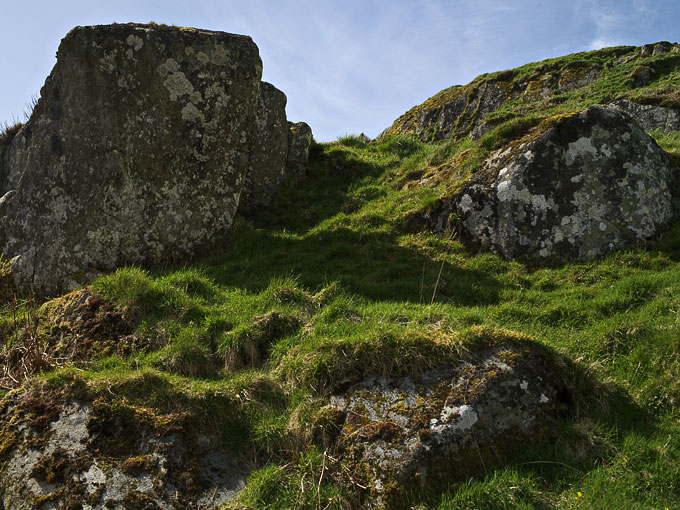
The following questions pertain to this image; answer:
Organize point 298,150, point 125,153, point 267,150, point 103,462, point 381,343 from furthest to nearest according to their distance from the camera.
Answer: point 298,150 → point 267,150 → point 125,153 → point 381,343 → point 103,462

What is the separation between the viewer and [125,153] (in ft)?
29.0

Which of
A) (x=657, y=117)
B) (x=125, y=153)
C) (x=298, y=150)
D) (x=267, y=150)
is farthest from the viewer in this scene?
(x=298, y=150)

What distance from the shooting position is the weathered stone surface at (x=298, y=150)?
13297 millimetres

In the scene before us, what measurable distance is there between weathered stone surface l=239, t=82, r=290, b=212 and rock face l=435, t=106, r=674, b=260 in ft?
17.5

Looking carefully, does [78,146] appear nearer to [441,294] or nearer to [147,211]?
[147,211]

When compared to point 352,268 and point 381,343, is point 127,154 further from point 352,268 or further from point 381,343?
point 381,343

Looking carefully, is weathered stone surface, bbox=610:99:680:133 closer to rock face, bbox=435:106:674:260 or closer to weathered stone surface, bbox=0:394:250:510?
rock face, bbox=435:106:674:260

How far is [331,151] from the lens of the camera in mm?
14727

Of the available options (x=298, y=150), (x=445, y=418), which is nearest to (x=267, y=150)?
(x=298, y=150)

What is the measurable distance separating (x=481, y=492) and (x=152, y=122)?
323 inches

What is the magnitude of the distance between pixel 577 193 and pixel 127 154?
26.6ft

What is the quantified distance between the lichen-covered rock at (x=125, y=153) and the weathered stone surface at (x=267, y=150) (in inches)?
96.5

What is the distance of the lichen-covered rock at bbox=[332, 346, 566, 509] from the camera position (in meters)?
4.38

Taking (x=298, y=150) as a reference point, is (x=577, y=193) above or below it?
below
